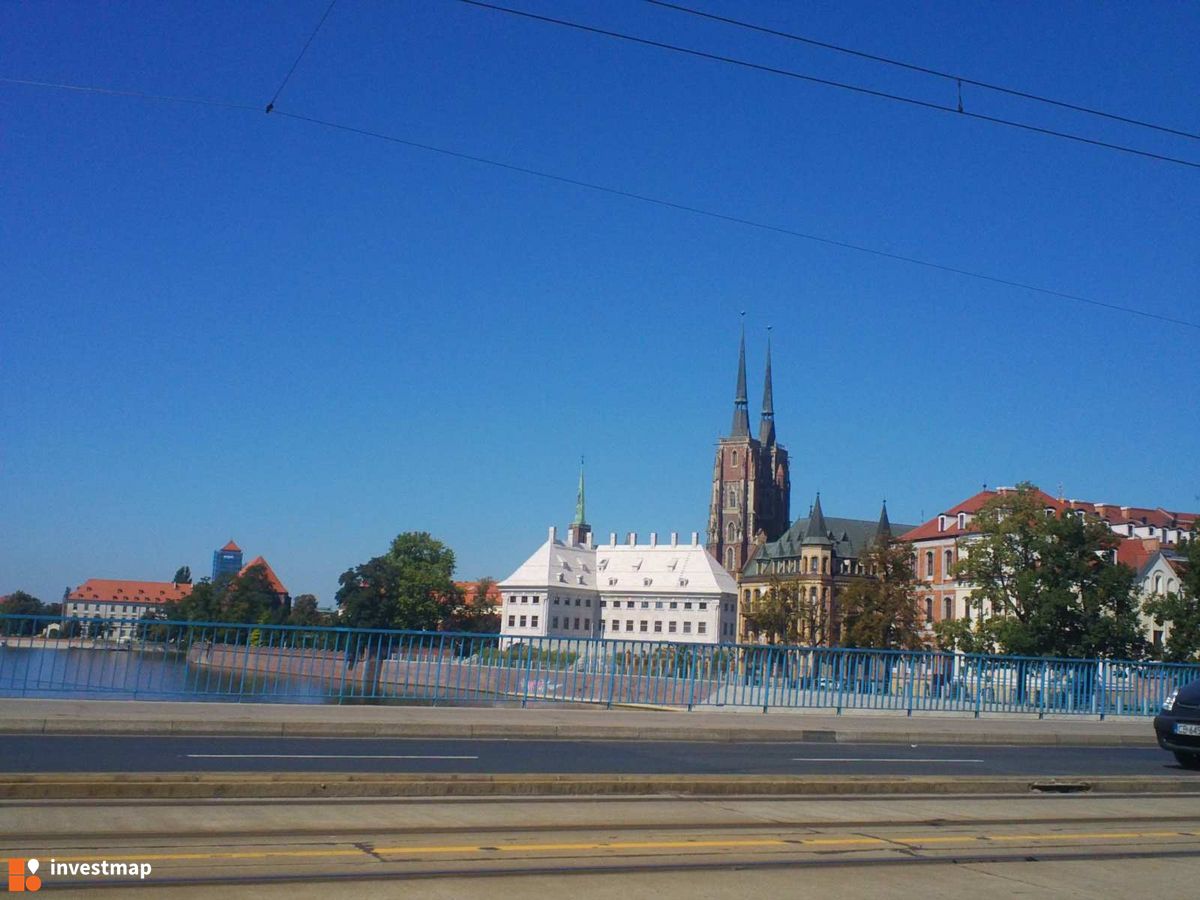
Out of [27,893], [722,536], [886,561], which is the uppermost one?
[722,536]

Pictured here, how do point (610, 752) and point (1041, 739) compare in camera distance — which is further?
point (1041, 739)

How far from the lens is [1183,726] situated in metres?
15.7

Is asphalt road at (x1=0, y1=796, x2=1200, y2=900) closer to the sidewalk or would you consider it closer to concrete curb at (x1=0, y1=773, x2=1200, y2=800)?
concrete curb at (x1=0, y1=773, x2=1200, y2=800)

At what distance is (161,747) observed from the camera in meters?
12.5

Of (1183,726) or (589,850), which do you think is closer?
(589,850)

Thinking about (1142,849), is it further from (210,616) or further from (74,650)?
(210,616)

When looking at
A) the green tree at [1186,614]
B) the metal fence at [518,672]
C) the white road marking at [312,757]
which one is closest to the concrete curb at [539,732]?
the white road marking at [312,757]

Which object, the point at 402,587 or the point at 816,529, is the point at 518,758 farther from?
the point at 816,529

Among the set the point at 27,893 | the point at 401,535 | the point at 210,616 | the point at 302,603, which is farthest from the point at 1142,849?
the point at 302,603

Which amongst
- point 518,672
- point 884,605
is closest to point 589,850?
point 518,672

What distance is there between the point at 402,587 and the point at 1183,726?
349 ft

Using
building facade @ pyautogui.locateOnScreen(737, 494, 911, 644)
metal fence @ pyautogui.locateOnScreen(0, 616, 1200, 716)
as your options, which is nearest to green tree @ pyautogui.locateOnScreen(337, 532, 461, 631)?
building facade @ pyautogui.locateOnScreen(737, 494, 911, 644)

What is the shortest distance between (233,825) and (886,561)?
64.5 m

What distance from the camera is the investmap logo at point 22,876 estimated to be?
6059mm
